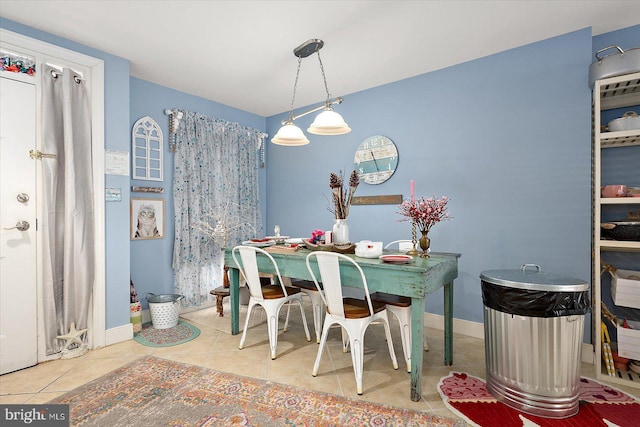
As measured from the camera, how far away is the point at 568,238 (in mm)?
2613

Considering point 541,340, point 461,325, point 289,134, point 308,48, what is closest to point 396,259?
point 541,340

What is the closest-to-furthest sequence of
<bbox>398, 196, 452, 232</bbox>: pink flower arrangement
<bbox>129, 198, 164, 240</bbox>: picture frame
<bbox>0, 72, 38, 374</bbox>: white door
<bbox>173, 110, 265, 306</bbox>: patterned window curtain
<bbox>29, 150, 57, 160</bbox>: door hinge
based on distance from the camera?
<bbox>398, 196, 452, 232</bbox>: pink flower arrangement → <bbox>0, 72, 38, 374</bbox>: white door → <bbox>29, 150, 57, 160</bbox>: door hinge → <bbox>129, 198, 164, 240</bbox>: picture frame → <bbox>173, 110, 265, 306</bbox>: patterned window curtain

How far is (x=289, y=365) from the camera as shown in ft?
8.07

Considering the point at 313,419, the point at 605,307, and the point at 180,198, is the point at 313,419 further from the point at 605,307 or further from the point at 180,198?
the point at 180,198

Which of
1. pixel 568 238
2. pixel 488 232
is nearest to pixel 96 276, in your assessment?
pixel 488 232

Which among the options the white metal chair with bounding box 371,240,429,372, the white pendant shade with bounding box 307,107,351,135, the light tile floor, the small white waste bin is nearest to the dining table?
the light tile floor

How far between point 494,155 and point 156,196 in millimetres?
3683

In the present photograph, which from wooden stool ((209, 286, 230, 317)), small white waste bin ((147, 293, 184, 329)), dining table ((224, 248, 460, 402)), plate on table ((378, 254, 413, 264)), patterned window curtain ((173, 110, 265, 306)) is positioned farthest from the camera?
patterned window curtain ((173, 110, 265, 306))

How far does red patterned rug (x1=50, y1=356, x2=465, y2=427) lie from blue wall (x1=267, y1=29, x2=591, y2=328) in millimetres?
1746

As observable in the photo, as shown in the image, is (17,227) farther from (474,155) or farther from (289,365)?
(474,155)

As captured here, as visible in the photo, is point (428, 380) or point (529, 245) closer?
point (428, 380)

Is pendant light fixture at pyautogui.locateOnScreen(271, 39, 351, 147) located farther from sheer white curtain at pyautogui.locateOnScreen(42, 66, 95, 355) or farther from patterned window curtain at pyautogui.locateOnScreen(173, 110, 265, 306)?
sheer white curtain at pyautogui.locateOnScreen(42, 66, 95, 355)

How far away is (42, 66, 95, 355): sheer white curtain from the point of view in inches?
101

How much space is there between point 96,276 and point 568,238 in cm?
418
